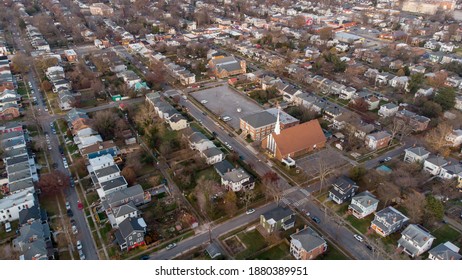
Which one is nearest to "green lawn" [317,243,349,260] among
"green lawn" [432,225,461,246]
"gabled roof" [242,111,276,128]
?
"green lawn" [432,225,461,246]

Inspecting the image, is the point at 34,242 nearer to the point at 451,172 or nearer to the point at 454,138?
the point at 451,172

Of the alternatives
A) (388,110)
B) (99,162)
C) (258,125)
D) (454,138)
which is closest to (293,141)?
(258,125)

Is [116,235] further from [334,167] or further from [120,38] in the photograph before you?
[120,38]

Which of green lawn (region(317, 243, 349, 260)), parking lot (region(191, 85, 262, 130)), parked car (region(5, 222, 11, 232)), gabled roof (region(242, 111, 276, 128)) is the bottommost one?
parking lot (region(191, 85, 262, 130))

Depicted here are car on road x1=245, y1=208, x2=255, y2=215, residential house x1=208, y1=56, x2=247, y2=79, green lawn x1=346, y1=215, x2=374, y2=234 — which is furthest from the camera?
residential house x1=208, y1=56, x2=247, y2=79

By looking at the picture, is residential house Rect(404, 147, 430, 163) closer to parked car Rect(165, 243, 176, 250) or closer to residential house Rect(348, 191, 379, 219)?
residential house Rect(348, 191, 379, 219)

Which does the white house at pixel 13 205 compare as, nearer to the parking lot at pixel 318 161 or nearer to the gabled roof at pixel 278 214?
the gabled roof at pixel 278 214
